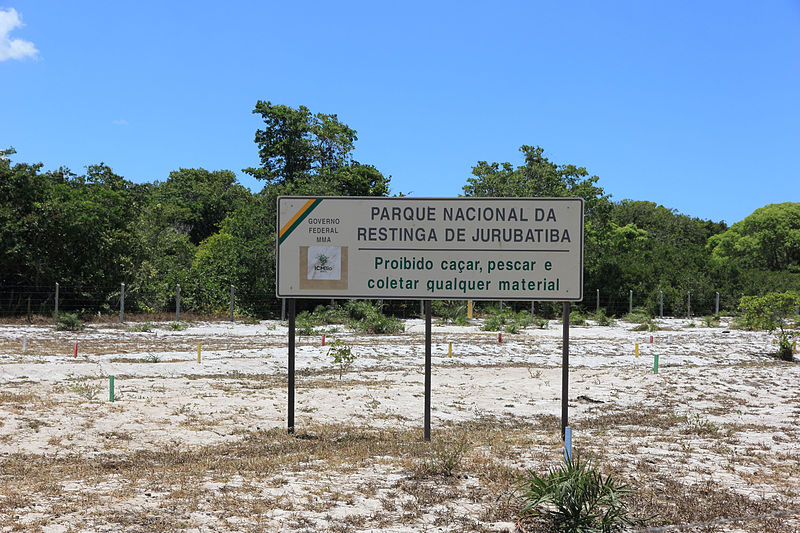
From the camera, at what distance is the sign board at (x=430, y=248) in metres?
8.39

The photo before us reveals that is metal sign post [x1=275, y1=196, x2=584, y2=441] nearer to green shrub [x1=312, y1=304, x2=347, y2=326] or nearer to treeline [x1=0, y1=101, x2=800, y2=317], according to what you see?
green shrub [x1=312, y1=304, x2=347, y2=326]

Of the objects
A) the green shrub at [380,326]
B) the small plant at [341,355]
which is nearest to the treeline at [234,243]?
the green shrub at [380,326]

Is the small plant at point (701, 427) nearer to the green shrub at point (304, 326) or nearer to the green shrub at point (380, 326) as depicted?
the green shrub at point (304, 326)

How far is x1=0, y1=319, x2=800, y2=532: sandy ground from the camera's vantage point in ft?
16.8

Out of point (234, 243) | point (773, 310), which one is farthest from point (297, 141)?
point (773, 310)

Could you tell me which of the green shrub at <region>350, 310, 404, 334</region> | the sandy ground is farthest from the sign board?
the green shrub at <region>350, 310, 404, 334</region>

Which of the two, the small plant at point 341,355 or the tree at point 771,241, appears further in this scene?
the tree at point 771,241

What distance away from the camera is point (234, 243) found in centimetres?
3453

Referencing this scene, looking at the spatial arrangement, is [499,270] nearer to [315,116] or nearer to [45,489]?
[45,489]

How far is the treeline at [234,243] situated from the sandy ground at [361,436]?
1208 centimetres

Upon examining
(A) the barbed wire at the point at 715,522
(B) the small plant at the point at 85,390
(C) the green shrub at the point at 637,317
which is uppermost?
(C) the green shrub at the point at 637,317

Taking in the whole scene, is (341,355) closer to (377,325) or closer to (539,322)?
(377,325)

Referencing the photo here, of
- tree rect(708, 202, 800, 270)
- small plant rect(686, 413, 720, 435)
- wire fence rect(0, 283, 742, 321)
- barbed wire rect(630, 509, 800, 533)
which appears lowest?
small plant rect(686, 413, 720, 435)

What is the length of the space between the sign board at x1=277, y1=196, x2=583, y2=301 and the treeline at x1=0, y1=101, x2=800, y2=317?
24037 mm
